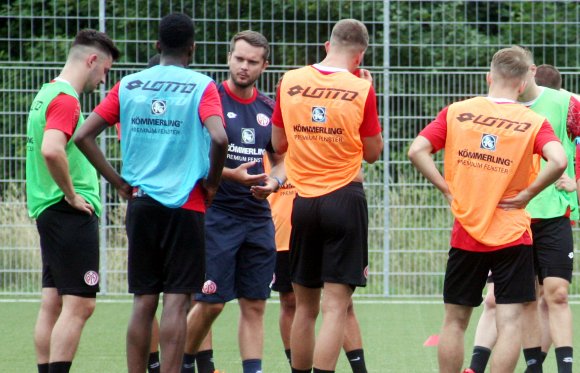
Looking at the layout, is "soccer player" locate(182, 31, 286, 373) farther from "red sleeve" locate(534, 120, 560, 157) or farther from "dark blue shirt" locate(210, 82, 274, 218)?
"red sleeve" locate(534, 120, 560, 157)

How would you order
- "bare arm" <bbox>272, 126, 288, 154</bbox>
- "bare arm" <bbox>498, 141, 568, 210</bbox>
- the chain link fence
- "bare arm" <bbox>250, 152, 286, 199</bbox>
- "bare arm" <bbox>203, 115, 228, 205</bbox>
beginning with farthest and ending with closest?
the chain link fence, "bare arm" <bbox>250, 152, 286, 199</bbox>, "bare arm" <bbox>272, 126, 288, 154</bbox>, "bare arm" <bbox>498, 141, 568, 210</bbox>, "bare arm" <bbox>203, 115, 228, 205</bbox>

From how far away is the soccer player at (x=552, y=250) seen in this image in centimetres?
738

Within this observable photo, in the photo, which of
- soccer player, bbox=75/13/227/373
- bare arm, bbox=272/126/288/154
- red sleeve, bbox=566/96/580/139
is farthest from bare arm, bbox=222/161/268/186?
red sleeve, bbox=566/96/580/139

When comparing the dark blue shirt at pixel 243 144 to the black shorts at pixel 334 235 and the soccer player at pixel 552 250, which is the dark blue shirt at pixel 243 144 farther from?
the soccer player at pixel 552 250

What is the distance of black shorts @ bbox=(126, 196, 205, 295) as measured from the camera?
6152 mm

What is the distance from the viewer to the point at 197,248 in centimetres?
619

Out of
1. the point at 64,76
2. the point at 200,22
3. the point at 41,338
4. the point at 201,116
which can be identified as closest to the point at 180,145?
the point at 201,116

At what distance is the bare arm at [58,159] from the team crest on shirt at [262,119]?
1.24 m

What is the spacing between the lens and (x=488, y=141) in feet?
20.9

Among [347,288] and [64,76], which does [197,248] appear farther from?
[64,76]

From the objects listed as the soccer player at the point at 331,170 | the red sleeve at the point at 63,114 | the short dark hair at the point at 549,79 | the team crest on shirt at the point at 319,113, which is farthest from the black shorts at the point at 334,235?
the short dark hair at the point at 549,79

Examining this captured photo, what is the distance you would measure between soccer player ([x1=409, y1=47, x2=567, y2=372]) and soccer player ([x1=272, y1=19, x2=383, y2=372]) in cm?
39

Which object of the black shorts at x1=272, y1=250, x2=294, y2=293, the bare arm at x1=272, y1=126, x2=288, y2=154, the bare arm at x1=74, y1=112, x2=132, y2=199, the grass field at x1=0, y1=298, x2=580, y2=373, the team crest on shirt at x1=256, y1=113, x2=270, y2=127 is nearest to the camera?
the bare arm at x1=74, y1=112, x2=132, y2=199

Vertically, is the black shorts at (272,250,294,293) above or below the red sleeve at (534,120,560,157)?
below
